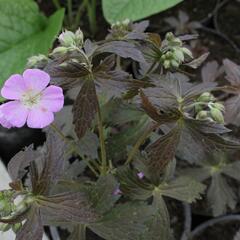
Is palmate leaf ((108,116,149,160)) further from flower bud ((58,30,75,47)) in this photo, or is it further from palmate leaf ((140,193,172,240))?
flower bud ((58,30,75,47))

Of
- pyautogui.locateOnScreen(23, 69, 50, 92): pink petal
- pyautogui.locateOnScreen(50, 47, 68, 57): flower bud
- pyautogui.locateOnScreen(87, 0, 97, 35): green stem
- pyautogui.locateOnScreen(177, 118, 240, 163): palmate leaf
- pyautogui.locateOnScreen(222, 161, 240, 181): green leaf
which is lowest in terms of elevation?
pyautogui.locateOnScreen(222, 161, 240, 181): green leaf

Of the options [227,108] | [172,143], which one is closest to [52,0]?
[227,108]

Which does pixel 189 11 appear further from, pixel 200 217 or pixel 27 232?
pixel 27 232

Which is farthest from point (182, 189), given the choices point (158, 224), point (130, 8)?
point (130, 8)

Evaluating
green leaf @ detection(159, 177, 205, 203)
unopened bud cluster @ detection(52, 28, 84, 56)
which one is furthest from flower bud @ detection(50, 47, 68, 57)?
green leaf @ detection(159, 177, 205, 203)

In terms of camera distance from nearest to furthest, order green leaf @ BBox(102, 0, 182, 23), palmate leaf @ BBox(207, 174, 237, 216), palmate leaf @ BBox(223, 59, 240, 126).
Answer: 1. palmate leaf @ BBox(223, 59, 240, 126)
2. palmate leaf @ BBox(207, 174, 237, 216)
3. green leaf @ BBox(102, 0, 182, 23)

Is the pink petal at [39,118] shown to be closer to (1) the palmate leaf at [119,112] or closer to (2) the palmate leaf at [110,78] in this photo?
(2) the palmate leaf at [110,78]

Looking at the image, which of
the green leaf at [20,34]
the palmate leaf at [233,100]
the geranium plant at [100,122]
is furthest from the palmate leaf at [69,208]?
the green leaf at [20,34]
